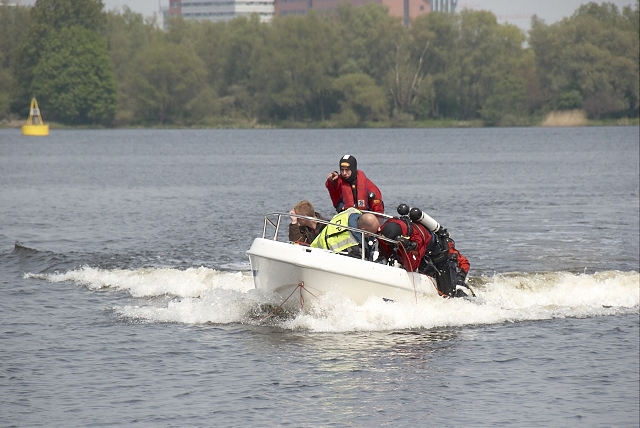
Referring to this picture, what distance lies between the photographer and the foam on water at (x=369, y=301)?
15.8m

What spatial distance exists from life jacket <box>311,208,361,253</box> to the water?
768 millimetres

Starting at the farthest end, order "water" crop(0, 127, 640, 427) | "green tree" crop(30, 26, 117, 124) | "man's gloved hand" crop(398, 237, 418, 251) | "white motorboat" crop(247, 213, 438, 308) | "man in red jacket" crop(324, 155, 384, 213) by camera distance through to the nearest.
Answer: "green tree" crop(30, 26, 117, 124)
"man in red jacket" crop(324, 155, 384, 213)
"man's gloved hand" crop(398, 237, 418, 251)
"white motorboat" crop(247, 213, 438, 308)
"water" crop(0, 127, 640, 427)

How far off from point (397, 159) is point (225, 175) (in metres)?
18.7

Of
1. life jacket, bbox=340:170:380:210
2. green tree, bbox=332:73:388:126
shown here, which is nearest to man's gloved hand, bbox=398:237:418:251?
life jacket, bbox=340:170:380:210

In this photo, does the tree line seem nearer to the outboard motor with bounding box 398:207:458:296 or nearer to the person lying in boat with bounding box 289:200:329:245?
the outboard motor with bounding box 398:207:458:296

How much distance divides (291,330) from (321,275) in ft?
3.84

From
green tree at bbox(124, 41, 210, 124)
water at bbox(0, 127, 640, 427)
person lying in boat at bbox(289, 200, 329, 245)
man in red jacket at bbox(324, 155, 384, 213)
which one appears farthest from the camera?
green tree at bbox(124, 41, 210, 124)

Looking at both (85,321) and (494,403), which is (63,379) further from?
(494,403)

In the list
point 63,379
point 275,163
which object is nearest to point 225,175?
point 275,163

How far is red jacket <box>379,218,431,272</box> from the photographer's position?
15828 mm

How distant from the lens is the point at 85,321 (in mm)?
16859

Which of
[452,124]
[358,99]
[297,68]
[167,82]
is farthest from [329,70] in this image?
[167,82]

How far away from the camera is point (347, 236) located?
614 inches

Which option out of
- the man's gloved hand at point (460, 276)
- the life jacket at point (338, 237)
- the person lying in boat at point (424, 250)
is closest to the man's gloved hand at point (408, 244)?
the person lying in boat at point (424, 250)
